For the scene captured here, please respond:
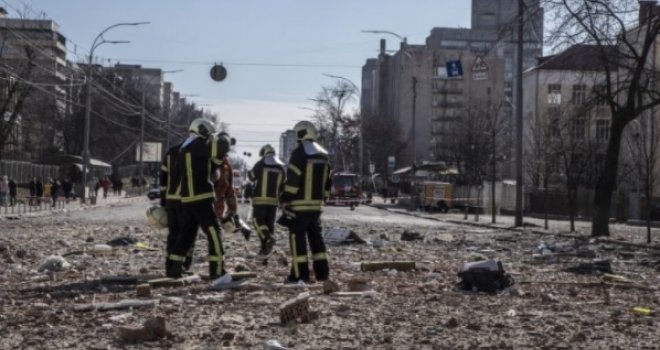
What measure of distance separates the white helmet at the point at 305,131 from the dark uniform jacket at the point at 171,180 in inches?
60.1

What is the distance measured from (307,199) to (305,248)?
2.02 feet

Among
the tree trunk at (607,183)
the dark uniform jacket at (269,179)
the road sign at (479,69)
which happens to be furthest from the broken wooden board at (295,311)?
the road sign at (479,69)

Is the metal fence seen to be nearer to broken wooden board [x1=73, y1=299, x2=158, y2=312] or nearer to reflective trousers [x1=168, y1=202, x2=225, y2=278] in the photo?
reflective trousers [x1=168, y1=202, x2=225, y2=278]

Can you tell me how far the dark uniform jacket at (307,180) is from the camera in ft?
41.8

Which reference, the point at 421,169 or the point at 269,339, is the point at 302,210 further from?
the point at 421,169

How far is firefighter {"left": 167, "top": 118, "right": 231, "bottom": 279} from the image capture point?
12508 mm

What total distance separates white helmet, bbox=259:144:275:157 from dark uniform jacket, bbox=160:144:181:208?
374 centimetres

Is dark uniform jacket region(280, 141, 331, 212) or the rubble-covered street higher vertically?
dark uniform jacket region(280, 141, 331, 212)

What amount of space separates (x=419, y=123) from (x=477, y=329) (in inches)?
5330

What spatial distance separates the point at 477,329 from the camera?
887cm

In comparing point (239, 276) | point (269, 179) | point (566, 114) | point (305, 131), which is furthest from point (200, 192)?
point (566, 114)

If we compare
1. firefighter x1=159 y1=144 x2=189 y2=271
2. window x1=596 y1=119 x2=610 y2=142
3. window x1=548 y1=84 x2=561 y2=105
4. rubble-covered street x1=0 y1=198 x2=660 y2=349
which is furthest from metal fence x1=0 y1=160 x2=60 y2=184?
firefighter x1=159 y1=144 x2=189 y2=271

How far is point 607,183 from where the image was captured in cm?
3083

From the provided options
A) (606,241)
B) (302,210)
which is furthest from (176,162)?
(606,241)
